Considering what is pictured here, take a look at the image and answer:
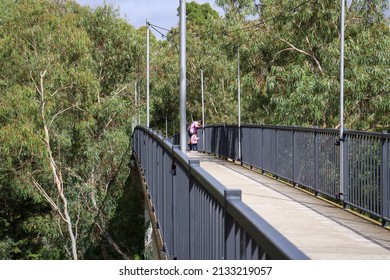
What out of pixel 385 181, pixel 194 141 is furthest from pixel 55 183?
pixel 385 181

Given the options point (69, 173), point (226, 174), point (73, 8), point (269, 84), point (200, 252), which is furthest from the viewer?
point (73, 8)

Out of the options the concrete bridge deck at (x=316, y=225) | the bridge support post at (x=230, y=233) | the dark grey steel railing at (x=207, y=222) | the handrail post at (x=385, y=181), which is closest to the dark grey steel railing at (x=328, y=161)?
the handrail post at (x=385, y=181)

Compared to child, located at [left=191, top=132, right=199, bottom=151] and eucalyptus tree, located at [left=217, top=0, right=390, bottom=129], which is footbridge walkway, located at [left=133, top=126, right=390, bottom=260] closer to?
eucalyptus tree, located at [left=217, top=0, right=390, bottom=129]

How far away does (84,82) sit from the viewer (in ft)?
112

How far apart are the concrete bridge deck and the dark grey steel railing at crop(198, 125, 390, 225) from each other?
24 centimetres

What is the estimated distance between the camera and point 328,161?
12.5m

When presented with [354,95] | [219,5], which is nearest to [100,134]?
[219,5]

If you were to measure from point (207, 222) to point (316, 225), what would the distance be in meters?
4.69

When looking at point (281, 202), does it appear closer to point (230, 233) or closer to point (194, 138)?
point (230, 233)

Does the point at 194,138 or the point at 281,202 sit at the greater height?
the point at 194,138

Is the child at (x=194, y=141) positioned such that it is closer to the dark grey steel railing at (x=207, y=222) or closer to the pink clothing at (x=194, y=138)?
the pink clothing at (x=194, y=138)

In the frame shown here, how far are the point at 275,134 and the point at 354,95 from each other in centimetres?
970

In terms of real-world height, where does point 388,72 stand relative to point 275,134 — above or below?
above

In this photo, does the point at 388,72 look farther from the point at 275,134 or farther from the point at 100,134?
the point at 100,134
